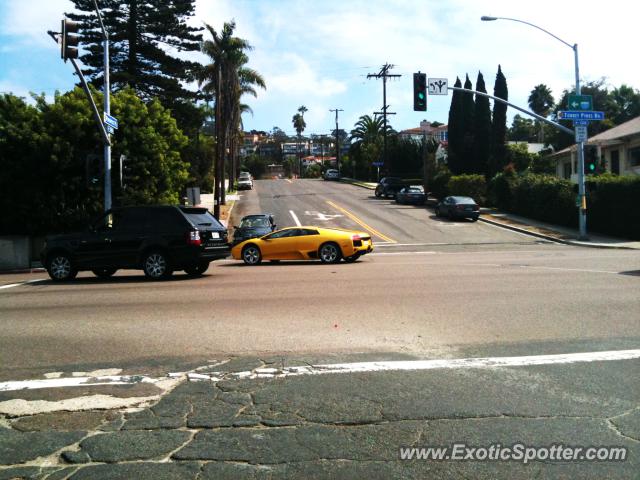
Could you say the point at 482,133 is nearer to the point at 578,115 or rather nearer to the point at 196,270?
the point at 578,115

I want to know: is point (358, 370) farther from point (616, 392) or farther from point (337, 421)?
point (616, 392)

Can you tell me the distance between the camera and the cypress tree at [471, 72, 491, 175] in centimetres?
5206

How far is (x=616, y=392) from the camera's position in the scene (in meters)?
5.56

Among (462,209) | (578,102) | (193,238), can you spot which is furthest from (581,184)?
(193,238)

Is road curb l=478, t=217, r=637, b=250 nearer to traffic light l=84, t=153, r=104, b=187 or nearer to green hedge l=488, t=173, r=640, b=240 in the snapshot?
green hedge l=488, t=173, r=640, b=240

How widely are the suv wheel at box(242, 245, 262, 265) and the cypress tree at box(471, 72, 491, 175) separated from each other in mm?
36275

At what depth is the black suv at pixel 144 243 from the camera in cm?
1511

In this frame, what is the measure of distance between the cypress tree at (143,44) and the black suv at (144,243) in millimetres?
31235

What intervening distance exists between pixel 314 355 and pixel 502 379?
213 centimetres

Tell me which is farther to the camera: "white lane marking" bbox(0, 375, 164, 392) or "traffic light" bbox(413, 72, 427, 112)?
"traffic light" bbox(413, 72, 427, 112)

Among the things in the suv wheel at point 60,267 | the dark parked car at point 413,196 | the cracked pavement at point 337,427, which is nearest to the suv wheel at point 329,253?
the suv wheel at point 60,267

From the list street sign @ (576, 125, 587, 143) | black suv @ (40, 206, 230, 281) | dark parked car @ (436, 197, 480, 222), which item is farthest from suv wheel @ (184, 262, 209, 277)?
dark parked car @ (436, 197, 480, 222)

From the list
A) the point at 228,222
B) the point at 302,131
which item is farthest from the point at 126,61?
the point at 302,131

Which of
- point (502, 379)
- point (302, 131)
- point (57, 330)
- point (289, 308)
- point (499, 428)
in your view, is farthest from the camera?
point (302, 131)
